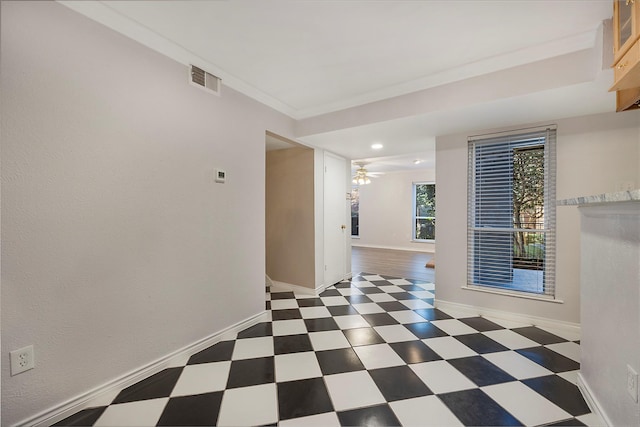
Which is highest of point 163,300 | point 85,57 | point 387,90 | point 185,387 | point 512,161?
point 387,90

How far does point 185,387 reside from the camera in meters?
1.79

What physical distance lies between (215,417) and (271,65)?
8.47 feet

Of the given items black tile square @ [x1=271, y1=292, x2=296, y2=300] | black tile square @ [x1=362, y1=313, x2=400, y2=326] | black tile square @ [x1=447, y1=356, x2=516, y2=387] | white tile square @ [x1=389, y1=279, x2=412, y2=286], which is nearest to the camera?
black tile square @ [x1=447, y1=356, x2=516, y2=387]

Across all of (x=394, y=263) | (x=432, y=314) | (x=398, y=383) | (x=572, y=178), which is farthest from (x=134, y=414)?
(x=394, y=263)

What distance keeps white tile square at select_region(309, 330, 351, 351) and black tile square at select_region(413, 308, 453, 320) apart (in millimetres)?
1079

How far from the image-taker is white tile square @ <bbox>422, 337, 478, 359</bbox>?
2195mm

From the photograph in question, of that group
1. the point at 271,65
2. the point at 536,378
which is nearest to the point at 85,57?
the point at 271,65

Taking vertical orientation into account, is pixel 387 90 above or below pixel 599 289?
above

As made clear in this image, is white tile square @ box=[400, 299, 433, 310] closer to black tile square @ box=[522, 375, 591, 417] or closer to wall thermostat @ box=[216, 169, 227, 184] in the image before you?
black tile square @ box=[522, 375, 591, 417]

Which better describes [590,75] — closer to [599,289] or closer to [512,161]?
[512,161]

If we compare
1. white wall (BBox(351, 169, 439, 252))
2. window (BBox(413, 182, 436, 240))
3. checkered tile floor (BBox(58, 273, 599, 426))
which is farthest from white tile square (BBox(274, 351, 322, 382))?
window (BBox(413, 182, 436, 240))

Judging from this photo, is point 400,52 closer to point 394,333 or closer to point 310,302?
point 394,333

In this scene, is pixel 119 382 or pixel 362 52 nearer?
pixel 119 382

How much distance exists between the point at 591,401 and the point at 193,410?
2404mm
